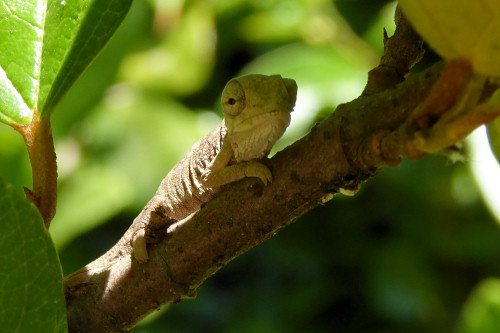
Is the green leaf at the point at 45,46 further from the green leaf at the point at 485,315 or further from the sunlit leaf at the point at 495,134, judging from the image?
the green leaf at the point at 485,315

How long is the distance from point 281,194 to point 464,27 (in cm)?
35

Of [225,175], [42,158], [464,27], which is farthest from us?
[225,175]

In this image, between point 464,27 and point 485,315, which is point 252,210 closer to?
point 464,27

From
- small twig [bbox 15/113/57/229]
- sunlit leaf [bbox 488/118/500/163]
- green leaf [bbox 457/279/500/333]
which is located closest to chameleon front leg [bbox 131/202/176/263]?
small twig [bbox 15/113/57/229]

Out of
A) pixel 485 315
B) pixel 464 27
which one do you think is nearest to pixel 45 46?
pixel 464 27

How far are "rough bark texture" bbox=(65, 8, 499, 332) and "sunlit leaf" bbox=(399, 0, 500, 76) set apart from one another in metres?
0.02

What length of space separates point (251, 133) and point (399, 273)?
1.52 m

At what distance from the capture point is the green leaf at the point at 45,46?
3.18 ft

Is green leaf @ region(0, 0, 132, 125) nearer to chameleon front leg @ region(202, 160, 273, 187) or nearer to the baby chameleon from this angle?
chameleon front leg @ region(202, 160, 273, 187)

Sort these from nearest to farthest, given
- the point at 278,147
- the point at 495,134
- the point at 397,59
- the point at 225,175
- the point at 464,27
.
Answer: the point at 464,27 → the point at 495,134 → the point at 397,59 → the point at 225,175 → the point at 278,147

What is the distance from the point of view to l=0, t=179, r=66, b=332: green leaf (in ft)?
2.46

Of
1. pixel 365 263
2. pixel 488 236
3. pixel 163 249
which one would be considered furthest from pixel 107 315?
pixel 488 236

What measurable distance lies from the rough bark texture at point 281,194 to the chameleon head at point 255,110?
1.39 feet

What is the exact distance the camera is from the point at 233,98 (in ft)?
4.63
